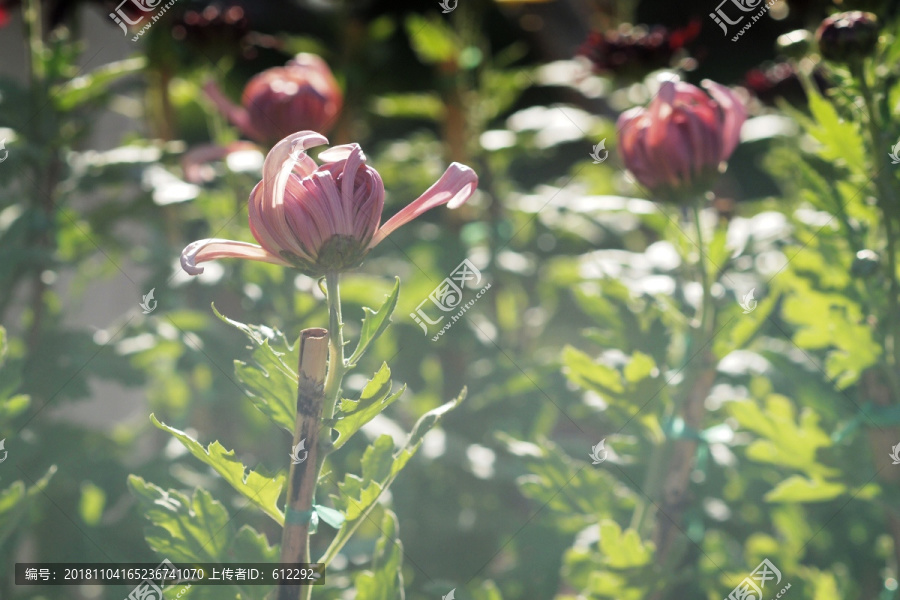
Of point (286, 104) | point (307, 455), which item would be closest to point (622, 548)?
Answer: point (307, 455)

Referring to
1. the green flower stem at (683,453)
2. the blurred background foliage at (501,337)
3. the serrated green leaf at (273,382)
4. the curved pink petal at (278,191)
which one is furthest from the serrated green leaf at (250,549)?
the green flower stem at (683,453)

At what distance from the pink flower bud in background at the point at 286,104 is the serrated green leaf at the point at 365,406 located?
1.66 ft

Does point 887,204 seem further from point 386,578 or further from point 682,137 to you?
point 386,578

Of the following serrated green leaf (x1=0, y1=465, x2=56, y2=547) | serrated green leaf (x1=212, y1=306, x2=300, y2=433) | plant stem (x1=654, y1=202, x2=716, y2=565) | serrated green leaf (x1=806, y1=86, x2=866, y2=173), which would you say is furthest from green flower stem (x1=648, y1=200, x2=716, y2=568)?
serrated green leaf (x1=0, y1=465, x2=56, y2=547)

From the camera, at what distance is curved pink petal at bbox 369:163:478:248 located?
1.49 ft

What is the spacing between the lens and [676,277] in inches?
35.3

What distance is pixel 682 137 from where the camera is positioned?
687mm

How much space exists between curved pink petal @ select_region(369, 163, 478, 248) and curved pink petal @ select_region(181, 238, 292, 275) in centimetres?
6

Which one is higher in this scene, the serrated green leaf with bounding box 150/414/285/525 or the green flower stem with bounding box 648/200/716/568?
the serrated green leaf with bounding box 150/414/285/525

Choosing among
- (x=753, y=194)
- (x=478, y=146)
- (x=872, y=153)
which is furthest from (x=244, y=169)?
(x=753, y=194)

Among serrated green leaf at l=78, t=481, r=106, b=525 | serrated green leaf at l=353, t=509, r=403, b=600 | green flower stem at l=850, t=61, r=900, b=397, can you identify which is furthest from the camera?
serrated green leaf at l=78, t=481, r=106, b=525

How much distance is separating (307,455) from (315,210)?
5.9 inches

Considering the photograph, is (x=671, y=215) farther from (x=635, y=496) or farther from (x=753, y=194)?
(x=753, y=194)

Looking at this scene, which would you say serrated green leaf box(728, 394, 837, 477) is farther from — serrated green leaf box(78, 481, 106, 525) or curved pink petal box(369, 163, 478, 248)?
serrated green leaf box(78, 481, 106, 525)
